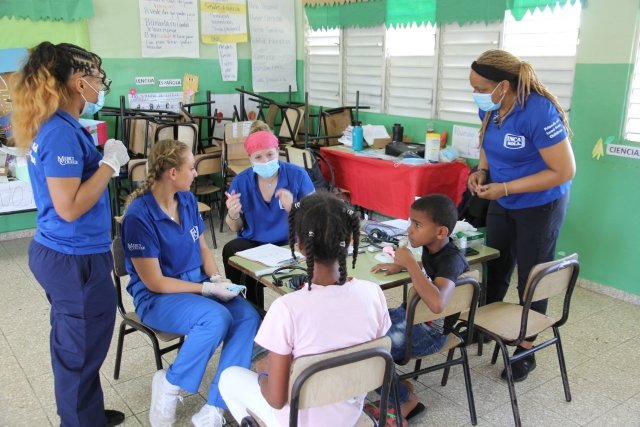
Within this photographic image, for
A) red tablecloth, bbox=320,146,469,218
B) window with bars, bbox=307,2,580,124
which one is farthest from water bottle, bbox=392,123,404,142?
red tablecloth, bbox=320,146,469,218

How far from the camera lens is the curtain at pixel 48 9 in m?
4.28

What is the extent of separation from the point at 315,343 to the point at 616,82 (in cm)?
291

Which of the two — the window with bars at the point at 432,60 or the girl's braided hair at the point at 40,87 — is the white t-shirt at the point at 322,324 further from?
the window with bars at the point at 432,60

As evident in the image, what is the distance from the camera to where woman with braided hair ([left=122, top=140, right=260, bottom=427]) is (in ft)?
6.59

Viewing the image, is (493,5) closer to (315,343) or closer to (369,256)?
(369,256)

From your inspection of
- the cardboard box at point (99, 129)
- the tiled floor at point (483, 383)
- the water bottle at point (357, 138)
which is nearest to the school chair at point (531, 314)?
the tiled floor at point (483, 383)

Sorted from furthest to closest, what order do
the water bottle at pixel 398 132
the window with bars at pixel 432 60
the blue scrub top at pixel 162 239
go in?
1. the water bottle at pixel 398 132
2. the window with bars at pixel 432 60
3. the blue scrub top at pixel 162 239

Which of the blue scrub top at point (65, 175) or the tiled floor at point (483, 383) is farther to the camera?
the tiled floor at point (483, 383)

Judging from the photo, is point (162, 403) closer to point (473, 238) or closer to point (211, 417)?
point (211, 417)

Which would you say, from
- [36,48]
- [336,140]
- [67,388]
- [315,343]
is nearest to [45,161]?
[36,48]

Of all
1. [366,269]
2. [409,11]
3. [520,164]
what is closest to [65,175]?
[366,269]

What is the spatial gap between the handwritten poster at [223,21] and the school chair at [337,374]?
181 inches

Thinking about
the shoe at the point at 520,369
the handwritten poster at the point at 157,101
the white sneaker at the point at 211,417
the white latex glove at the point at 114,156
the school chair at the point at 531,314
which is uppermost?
the handwritten poster at the point at 157,101

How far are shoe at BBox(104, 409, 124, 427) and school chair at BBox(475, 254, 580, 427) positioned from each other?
1531 millimetres
